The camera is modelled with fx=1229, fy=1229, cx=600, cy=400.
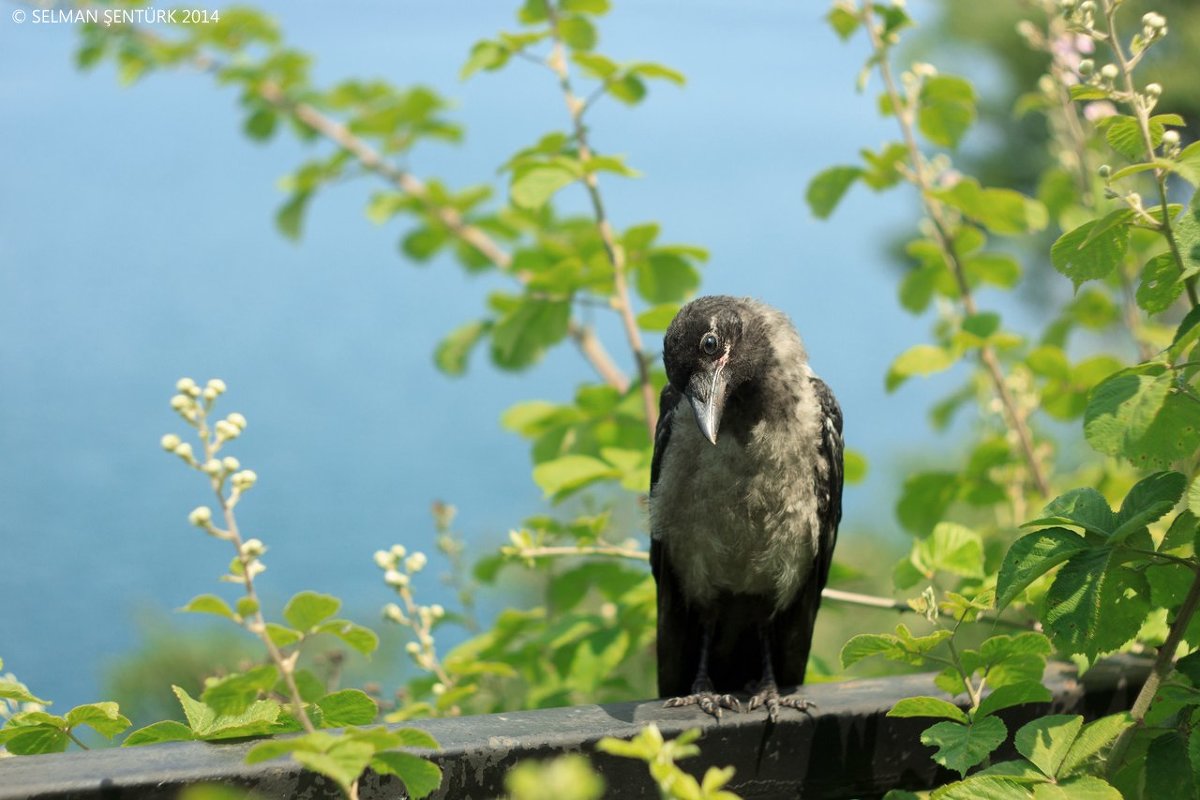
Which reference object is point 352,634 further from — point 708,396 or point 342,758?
point 708,396

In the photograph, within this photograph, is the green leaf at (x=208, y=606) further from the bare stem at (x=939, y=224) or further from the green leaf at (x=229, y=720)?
the bare stem at (x=939, y=224)

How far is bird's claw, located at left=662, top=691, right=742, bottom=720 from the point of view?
1946 mm

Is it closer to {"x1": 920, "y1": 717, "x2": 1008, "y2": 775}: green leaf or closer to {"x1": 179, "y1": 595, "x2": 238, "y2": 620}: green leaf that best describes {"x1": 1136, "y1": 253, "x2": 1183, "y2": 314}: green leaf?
{"x1": 920, "y1": 717, "x2": 1008, "y2": 775}: green leaf

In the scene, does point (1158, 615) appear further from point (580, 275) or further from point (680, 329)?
point (580, 275)

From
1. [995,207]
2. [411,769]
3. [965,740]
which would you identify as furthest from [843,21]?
[411,769]

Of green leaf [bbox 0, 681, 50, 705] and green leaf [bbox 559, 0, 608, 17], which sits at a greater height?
green leaf [bbox 559, 0, 608, 17]

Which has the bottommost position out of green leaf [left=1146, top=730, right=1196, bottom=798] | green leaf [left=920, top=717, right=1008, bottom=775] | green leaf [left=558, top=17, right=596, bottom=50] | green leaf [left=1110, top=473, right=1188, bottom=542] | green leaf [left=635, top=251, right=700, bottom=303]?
green leaf [left=1146, top=730, right=1196, bottom=798]

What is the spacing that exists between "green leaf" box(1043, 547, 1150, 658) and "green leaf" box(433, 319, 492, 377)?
1954 mm

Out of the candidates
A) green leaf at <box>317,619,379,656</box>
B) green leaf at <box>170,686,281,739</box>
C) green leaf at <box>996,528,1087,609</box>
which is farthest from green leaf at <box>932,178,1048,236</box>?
green leaf at <box>170,686,281,739</box>

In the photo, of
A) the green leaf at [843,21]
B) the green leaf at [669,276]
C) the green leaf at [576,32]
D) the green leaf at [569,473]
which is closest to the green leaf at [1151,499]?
the green leaf at [569,473]

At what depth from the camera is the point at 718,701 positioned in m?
2.04

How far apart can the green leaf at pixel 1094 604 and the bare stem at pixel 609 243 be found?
1.28 metres

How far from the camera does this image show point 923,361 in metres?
2.63

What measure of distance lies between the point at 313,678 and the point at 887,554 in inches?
100
